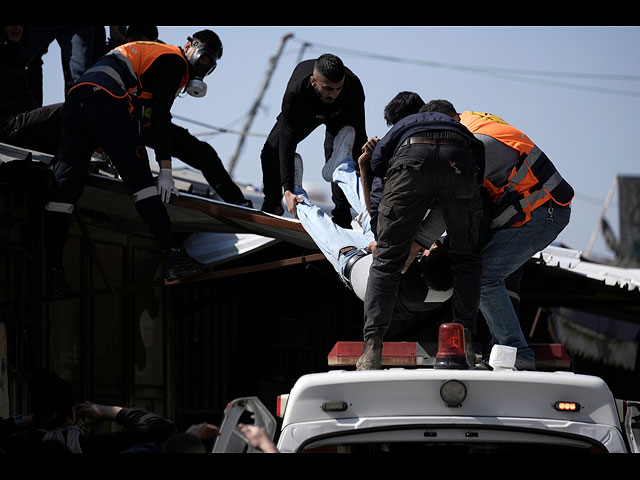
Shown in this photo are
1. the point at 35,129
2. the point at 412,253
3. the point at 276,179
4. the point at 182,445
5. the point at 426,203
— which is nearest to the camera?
the point at 182,445

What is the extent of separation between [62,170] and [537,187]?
3.44m

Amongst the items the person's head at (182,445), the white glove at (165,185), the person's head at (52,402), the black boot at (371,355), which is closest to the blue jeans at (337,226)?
the white glove at (165,185)

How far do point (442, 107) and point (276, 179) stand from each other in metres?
2.90

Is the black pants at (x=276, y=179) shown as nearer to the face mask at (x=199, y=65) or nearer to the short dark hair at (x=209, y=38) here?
the face mask at (x=199, y=65)

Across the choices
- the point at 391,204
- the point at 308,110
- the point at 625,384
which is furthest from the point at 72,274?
the point at 625,384

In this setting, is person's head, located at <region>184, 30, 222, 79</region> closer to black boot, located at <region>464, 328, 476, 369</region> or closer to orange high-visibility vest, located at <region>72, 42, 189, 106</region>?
orange high-visibility vest, located at <region>72, 42, 189, 106</region>

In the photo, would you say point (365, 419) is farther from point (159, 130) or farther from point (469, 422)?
point (159, 130)

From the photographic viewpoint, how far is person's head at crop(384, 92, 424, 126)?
20.8 feet

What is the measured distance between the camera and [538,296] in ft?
35.6

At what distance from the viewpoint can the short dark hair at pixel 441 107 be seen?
18.8 ft

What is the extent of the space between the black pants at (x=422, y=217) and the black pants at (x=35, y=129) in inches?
146

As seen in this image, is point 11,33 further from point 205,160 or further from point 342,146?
point 342,146

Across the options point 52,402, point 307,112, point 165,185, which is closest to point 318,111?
point 307,112

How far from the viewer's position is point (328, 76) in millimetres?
7426
